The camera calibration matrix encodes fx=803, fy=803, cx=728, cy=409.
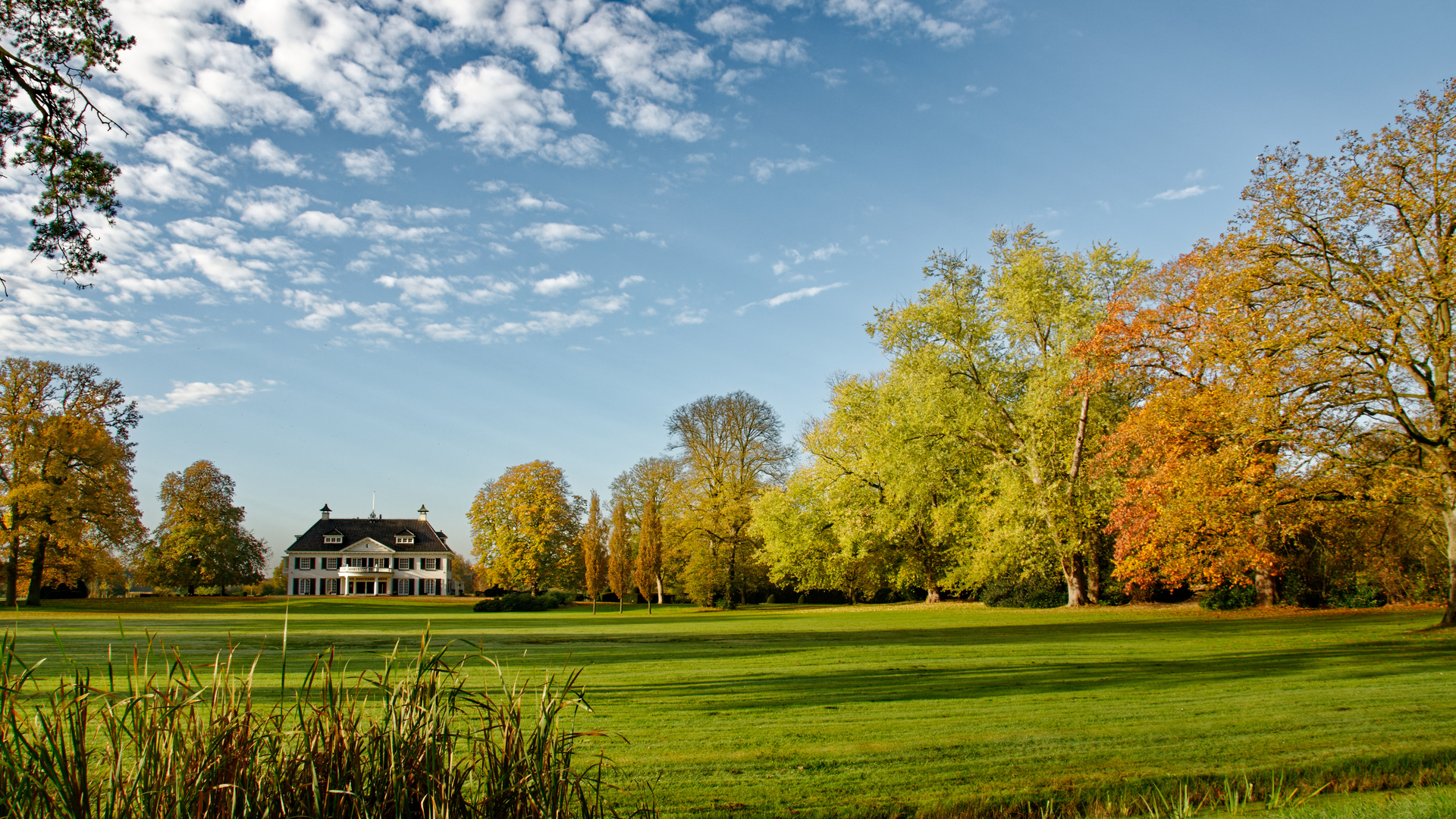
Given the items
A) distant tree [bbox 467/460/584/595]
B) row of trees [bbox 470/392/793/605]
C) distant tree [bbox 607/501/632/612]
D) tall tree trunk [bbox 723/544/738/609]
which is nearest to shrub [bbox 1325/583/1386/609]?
row of trees [bbox 470/392/793/605]

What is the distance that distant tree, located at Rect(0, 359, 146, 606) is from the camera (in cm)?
3884

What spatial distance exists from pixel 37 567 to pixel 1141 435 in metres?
49.8

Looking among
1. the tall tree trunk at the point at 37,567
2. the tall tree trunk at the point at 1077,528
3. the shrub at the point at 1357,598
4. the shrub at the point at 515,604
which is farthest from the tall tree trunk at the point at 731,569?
the tall tree trunk at the point at 37,567

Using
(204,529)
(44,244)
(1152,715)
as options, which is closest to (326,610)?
(204,529)

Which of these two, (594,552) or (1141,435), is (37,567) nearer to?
(594,552)

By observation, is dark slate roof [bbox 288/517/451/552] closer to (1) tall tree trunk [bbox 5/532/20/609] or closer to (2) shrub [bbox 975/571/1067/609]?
(1) tall tree trunk [bbox 5/532/20/609]

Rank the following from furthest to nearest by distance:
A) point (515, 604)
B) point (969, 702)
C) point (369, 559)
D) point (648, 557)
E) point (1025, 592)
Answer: point (369, 559) < point (515, 604) < point (648, 557) < point (1025, 592) < point (969, 702)

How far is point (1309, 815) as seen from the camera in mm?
5426

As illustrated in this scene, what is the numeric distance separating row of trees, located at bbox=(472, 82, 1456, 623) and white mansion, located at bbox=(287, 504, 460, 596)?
3826 centimetres

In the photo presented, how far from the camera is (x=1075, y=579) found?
99.3 feet

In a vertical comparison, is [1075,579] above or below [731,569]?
below

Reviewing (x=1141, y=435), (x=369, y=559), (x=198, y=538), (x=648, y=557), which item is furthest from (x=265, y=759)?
(x=369, y=559)

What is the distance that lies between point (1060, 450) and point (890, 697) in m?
22.9

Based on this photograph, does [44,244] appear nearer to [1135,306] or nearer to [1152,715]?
[1152,715]
